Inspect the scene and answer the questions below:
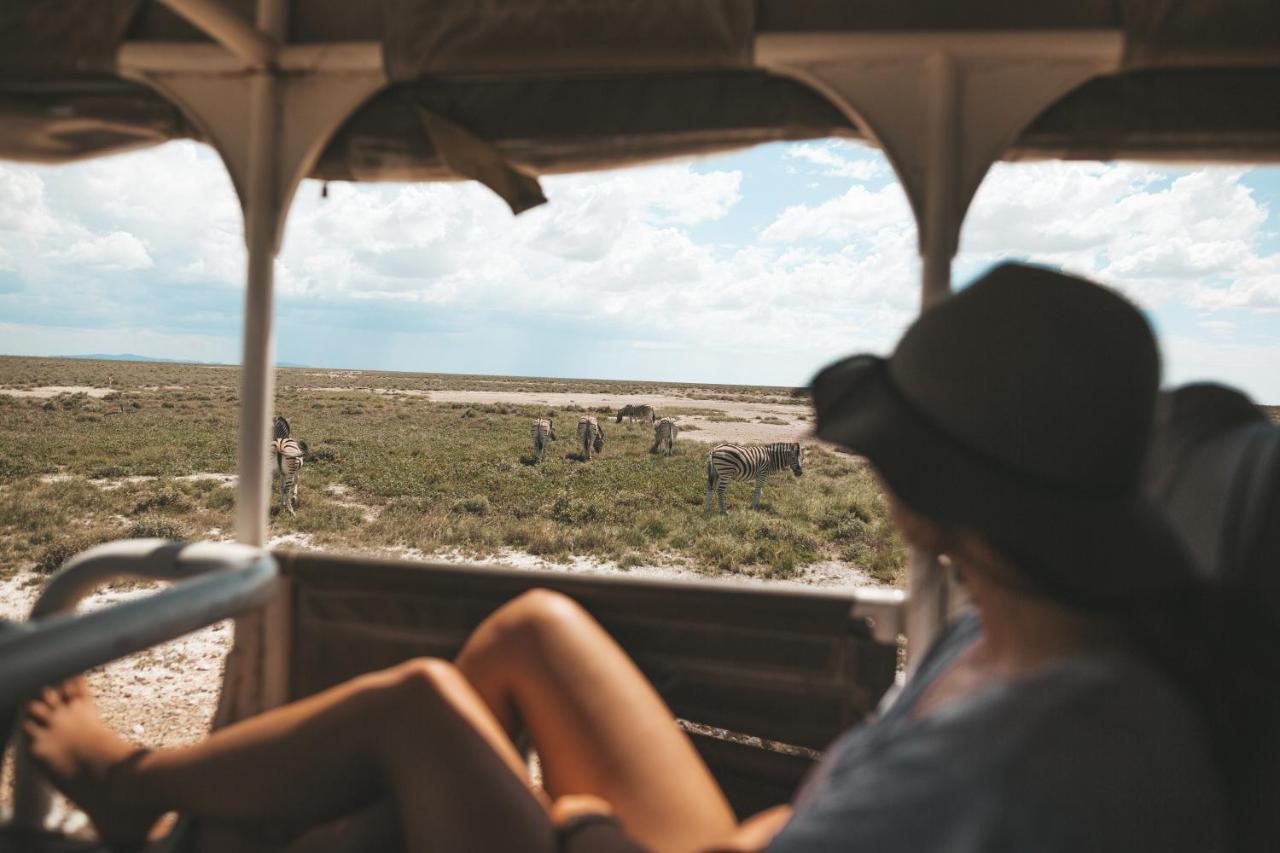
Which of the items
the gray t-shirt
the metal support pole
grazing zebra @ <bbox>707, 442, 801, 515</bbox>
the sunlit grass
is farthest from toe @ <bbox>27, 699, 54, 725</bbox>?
grazing zebra @ <bbox>707, 442, 801, 515</bbox>

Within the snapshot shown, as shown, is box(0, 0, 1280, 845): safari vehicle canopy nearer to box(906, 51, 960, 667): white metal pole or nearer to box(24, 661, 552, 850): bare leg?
box(906, 51, 960, 667): white metal pole

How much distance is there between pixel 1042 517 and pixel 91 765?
4.27ft

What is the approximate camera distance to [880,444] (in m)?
0.73

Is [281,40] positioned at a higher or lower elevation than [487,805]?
higher

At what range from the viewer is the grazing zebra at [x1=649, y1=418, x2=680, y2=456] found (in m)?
19.4

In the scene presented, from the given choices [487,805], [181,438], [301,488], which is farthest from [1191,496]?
[181,438]

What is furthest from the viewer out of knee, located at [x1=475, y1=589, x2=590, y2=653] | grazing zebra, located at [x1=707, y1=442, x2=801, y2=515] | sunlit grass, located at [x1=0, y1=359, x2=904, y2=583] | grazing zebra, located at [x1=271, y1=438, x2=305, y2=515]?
grazing zebra, located at [x1=707, y1=442, x2=801, y2=515]

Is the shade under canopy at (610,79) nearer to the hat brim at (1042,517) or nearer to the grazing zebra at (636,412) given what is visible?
the hat brim at (1042,517)

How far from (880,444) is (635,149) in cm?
155

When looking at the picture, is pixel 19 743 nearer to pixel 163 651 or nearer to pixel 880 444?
pixel 880 444

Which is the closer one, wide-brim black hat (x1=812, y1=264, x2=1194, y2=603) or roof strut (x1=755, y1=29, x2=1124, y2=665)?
wide-brim black hat (x1=812, y1=264, x2=1194, y2=603)

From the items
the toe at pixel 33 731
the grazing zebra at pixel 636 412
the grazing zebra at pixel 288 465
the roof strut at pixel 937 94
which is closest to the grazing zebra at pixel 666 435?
the grazing zebra at pixel 636 412

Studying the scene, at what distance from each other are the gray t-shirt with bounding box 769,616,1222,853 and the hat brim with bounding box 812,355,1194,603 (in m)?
0.07

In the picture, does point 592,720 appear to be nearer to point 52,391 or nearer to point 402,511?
point 402,511
